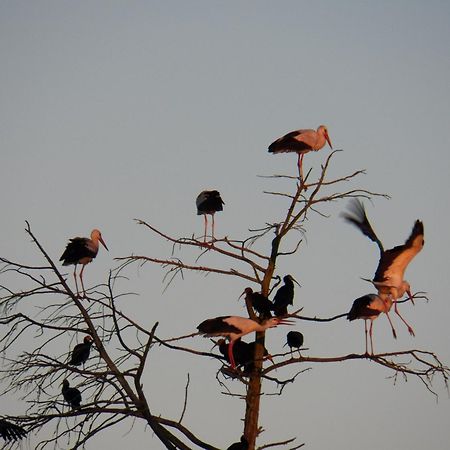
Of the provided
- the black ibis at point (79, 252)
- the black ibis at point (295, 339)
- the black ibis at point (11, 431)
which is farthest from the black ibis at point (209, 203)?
the black ibis at point (11, 431)

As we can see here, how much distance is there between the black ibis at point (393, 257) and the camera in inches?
460

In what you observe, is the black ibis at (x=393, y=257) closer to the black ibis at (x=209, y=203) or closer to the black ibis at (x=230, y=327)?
the black ibis at (x=230, y=327)

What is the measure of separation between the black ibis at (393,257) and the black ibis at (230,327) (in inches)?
60.0

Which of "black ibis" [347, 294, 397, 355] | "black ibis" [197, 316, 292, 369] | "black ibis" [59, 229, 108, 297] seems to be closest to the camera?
"black ibis" [197, 316, 292, 369]

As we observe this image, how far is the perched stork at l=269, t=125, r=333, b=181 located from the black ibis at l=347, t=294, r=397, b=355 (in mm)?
2869

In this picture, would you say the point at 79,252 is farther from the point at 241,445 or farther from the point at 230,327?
the point at 241,445

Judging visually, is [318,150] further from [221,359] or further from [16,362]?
[16,362]

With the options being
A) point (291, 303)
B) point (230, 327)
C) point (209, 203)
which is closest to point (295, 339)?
point (291, 303)

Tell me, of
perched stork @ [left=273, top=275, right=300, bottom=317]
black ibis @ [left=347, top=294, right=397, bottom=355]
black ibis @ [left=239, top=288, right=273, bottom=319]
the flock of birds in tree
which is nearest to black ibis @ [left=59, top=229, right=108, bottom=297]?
the flock of birds in tree

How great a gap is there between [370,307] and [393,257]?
2.14 feet

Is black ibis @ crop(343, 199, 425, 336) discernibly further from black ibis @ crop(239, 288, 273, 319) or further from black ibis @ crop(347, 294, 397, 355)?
black ibis @ crop(239, 288, 273, 319)

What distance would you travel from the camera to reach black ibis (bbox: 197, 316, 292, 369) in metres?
10.7

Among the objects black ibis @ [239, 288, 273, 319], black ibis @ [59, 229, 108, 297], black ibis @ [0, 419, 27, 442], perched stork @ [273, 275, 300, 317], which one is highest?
black ibis @ [59, 229, 108, 297]

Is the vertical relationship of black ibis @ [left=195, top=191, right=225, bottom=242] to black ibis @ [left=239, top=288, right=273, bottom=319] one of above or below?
above
